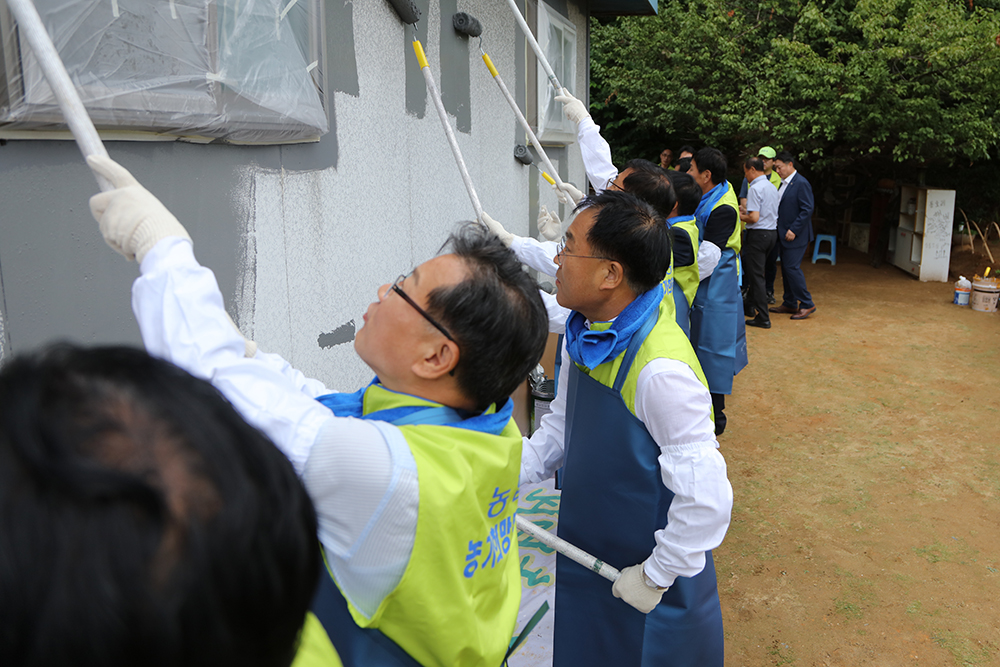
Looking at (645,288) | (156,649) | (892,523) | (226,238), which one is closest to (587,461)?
(645,288)

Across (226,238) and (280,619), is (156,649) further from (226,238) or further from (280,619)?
(226,238)

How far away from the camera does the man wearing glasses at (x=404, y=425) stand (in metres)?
1.07

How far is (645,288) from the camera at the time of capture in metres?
2.12

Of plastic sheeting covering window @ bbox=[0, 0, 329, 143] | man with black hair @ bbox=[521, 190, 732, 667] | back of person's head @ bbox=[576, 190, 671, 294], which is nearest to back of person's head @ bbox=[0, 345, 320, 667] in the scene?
plastic sheeting covering window @ bbox=[0, 0, 329, 143]

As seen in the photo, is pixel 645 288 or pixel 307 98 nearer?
pixel 645 288

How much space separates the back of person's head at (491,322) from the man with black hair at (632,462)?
64 centimetres

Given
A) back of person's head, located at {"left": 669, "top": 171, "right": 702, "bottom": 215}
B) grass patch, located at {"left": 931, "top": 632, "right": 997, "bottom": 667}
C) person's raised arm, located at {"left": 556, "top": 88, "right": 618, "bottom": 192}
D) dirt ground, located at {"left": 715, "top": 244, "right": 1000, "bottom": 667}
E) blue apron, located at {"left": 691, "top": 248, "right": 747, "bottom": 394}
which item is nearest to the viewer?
grass patch, located at {"left": 931, "top": 632, "right": 997, "bottom": 667}

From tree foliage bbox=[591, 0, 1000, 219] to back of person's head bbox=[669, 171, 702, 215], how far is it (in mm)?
5490

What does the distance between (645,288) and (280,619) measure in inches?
67.9

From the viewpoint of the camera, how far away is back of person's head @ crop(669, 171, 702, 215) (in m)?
4.16

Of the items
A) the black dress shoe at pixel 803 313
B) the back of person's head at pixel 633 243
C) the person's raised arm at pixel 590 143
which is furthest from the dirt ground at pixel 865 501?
the person's raised arm at pixel 590 143

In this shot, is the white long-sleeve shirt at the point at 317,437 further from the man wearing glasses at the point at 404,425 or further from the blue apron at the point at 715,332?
the blue apron at the point at 715,332

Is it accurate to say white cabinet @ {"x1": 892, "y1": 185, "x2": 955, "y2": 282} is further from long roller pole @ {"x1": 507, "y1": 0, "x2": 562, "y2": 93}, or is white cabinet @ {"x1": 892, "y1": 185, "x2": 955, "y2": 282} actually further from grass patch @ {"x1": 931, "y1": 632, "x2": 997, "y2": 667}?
grass patch @ {"x1": 931, "y1": 632, "x2": 997, "y2": 667}

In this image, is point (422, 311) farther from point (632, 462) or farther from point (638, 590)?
point (638, 590)
